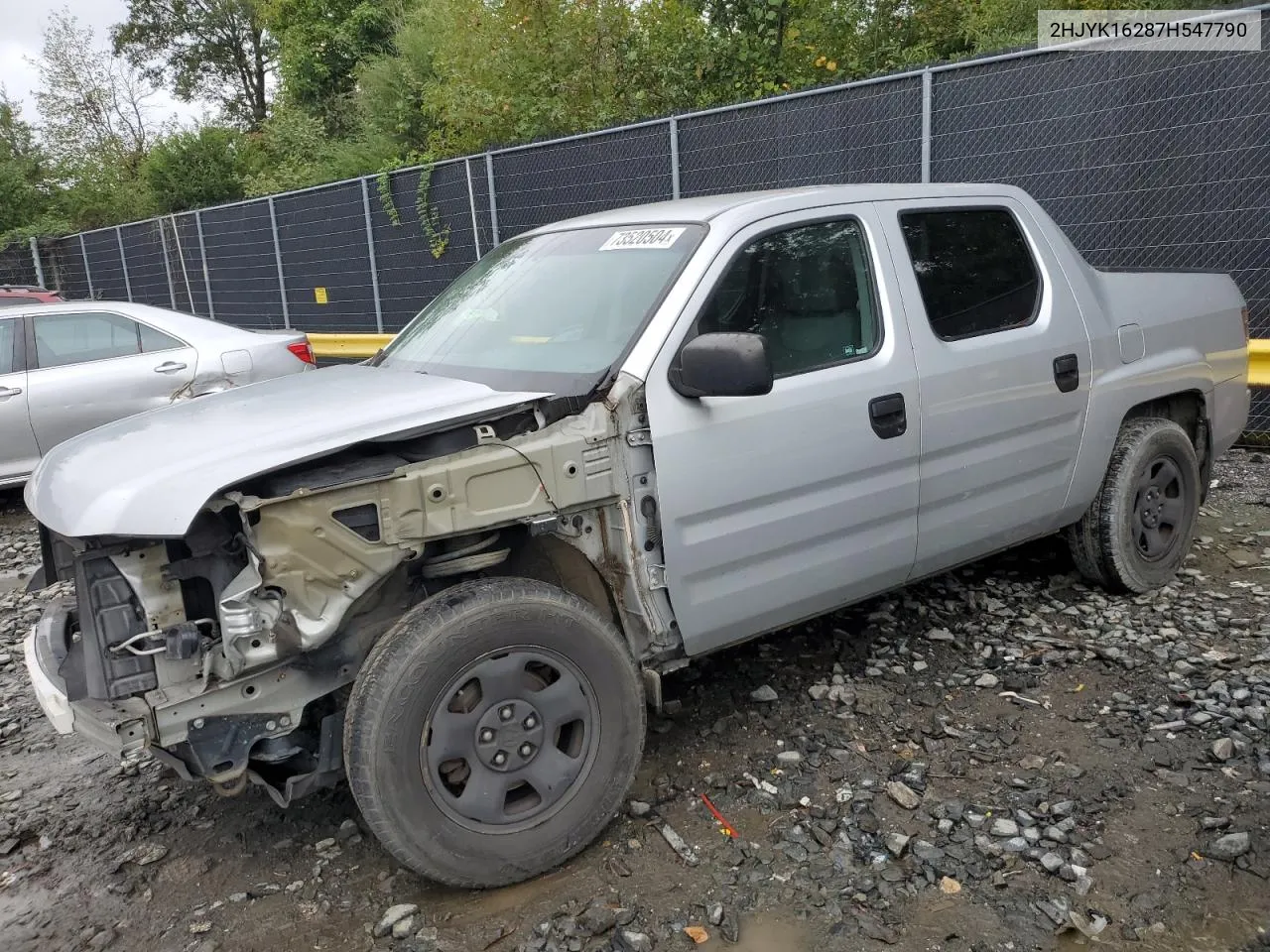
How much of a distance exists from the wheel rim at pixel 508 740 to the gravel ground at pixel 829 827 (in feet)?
0.90

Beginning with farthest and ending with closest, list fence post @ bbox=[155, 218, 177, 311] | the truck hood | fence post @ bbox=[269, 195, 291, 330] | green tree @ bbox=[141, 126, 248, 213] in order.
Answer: green tree @ bbox=[141, 126, 248, 213]
fence post @ bbox=[155, 218, 177, 311]
fence post @ bbox=[269, 195, 291, 330]
the truck hood

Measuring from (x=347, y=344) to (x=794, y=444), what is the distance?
1045 cm

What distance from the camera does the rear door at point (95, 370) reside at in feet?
23.4

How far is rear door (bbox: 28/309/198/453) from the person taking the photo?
23.4 ft

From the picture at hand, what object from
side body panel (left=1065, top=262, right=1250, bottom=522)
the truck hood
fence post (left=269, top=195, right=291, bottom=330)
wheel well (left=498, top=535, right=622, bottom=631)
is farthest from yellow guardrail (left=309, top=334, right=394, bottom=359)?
wheel well (left=498, top=535, right=622, bottom=631)

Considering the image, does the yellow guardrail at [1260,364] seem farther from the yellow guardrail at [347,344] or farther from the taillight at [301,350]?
the yellow guardrail at [347,344]

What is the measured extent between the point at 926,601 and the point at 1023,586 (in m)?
0.55

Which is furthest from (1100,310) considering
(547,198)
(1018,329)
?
(547,198)

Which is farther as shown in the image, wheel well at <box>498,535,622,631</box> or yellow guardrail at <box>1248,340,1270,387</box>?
yellow guardrail at <box>1248,340,1270,387</box>

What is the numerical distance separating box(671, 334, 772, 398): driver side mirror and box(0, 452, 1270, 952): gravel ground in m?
1.36

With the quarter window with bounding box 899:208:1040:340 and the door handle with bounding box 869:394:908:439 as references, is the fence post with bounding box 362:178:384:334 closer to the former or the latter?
the quarter window with bounding box 899:208:1040:340

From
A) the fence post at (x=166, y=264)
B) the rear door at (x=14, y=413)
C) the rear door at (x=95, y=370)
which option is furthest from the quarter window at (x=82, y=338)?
the fence post at (x=166, y=264)

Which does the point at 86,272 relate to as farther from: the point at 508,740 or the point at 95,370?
the point at 508,740

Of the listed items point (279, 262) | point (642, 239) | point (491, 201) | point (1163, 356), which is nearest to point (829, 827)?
point (642, 239)
